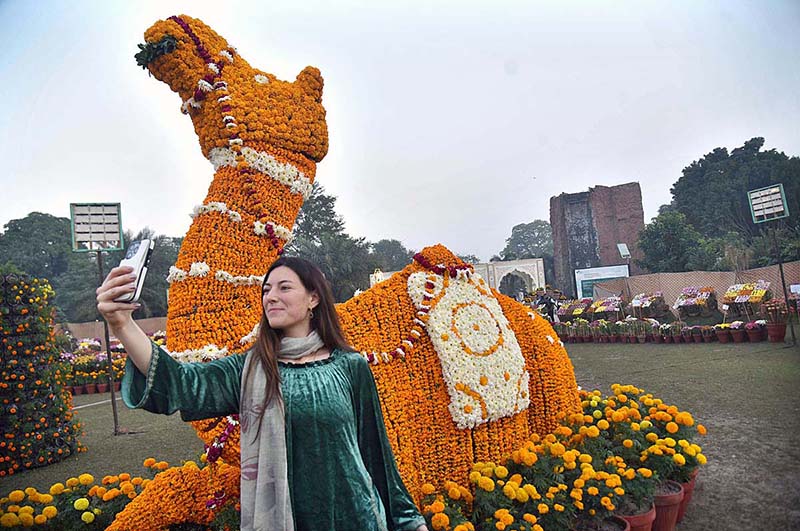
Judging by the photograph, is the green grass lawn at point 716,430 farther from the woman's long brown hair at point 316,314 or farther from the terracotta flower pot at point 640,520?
the woman's long brown hair at point 316,314

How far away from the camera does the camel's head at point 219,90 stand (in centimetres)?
245

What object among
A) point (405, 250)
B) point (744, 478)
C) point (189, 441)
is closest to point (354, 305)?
point (744, 478)

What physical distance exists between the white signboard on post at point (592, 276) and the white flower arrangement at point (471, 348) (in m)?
23.6

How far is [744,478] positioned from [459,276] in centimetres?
301

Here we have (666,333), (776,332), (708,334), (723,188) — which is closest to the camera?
(776,332)

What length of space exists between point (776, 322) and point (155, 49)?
41.4 ft

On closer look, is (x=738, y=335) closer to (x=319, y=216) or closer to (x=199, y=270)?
(x=199, y=270)

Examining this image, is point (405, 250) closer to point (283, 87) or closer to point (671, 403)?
point (671, 403)

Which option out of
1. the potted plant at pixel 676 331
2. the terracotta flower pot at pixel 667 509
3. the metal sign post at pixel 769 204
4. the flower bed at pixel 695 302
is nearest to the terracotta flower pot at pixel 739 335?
the potted plant at pixel 676 331

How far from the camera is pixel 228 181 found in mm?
2539

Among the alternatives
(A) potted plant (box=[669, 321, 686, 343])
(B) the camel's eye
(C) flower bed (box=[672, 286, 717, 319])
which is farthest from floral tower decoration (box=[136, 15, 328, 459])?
(C) flower bed (box=[672, 286, 717, 319])

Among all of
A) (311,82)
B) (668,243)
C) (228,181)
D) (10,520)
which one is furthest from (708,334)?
(668,243)

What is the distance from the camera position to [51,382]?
252 inches

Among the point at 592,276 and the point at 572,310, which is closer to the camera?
the point at 572,310
